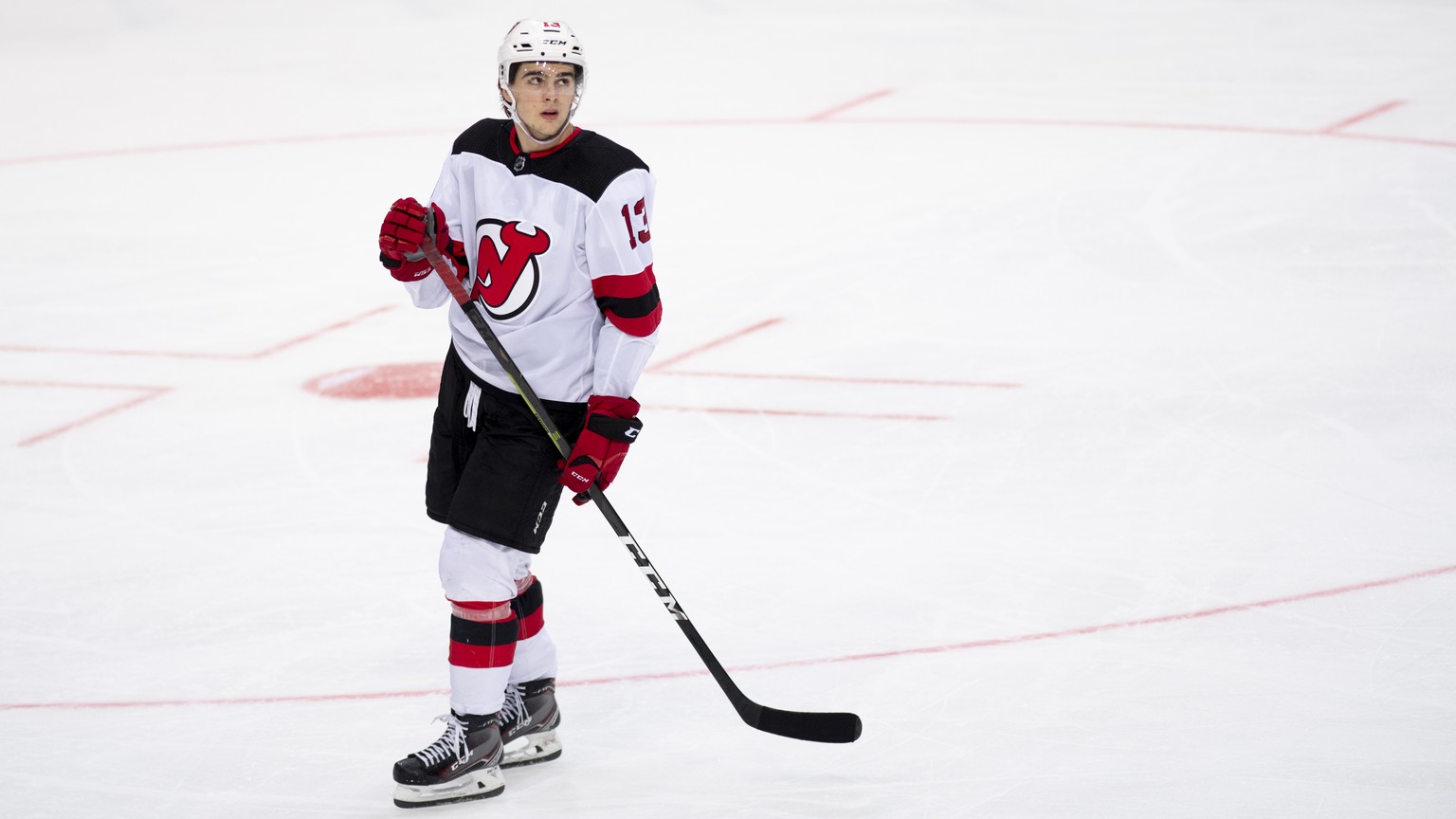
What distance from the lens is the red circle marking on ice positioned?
202 inches

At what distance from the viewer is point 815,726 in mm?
2975

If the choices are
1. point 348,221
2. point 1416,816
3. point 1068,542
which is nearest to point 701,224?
point 348,221

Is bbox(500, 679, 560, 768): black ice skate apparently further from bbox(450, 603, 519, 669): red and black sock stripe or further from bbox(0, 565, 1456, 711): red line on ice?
bbox(0, 565, 1456, 711): red line on ice

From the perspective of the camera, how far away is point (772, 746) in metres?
3.07

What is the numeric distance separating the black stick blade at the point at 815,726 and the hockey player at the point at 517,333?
1.51 feet

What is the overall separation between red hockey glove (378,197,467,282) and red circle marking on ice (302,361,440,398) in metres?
2.24

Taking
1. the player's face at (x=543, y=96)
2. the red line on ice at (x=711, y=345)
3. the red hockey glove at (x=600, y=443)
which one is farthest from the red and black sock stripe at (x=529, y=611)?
the red line on ice at (x=711, y=345)

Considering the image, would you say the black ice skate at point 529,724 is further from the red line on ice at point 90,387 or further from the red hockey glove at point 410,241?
the red line on ice at point 90,387

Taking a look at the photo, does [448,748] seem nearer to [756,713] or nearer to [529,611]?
[529,611]

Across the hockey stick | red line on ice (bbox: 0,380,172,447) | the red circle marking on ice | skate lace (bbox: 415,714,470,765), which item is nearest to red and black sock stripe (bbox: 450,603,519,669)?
skate lace (bbox: 415,714,470,765)

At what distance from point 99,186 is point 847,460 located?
4521mm

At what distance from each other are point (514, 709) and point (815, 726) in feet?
1.68

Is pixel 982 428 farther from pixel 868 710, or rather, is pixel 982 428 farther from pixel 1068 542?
pixel 868 710

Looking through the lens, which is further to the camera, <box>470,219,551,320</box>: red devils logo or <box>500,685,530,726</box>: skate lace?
<box>500,685,530,726</box>: skate lace
